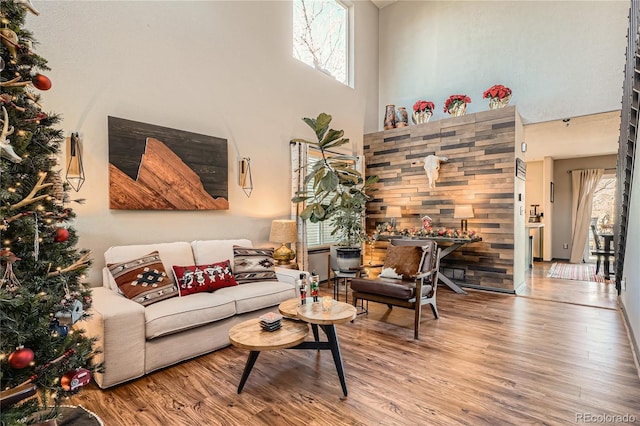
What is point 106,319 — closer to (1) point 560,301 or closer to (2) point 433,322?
(2) point 433,322

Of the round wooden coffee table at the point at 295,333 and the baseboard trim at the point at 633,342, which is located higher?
the round wooden coffee table at the point at 295,333

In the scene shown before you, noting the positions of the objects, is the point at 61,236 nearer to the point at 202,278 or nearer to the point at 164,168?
the point at 202,278

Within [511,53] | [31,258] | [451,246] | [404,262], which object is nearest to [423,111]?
[511,53]

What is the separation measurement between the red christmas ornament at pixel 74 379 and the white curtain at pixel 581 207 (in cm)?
996

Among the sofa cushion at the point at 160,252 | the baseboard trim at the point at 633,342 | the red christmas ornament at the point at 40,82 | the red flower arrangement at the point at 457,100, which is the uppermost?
the red flower arrangement at the point at 457,100

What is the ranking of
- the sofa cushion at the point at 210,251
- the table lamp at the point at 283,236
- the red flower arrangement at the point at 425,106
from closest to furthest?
the sofa cushion at the point at 210,251, the table lamp at the point at 283,236, the red flower arrangement at the point at 425,106

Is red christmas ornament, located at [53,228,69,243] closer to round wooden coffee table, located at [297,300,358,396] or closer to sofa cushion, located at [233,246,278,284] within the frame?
round wooden coffee table, located at [297,300,358,396]

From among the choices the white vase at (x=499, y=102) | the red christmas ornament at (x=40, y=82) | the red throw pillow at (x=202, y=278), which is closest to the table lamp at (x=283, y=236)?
the red throw pillow at (x=202, y=278)

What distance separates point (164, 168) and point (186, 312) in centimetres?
167

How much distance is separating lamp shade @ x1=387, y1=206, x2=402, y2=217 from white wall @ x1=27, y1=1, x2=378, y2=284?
1742 mm

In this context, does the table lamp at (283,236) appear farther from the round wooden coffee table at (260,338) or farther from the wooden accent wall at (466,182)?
the wooden accent wall at (466,182)

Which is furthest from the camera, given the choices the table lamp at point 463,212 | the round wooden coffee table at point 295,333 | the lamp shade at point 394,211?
the lamp shade at point 394,211

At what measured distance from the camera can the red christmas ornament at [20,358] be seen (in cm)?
120

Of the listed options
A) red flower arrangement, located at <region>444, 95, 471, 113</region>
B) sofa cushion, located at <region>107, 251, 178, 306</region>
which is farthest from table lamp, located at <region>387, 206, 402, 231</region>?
sofa cushion, located at <region>107, 251, 178, 306</region>
